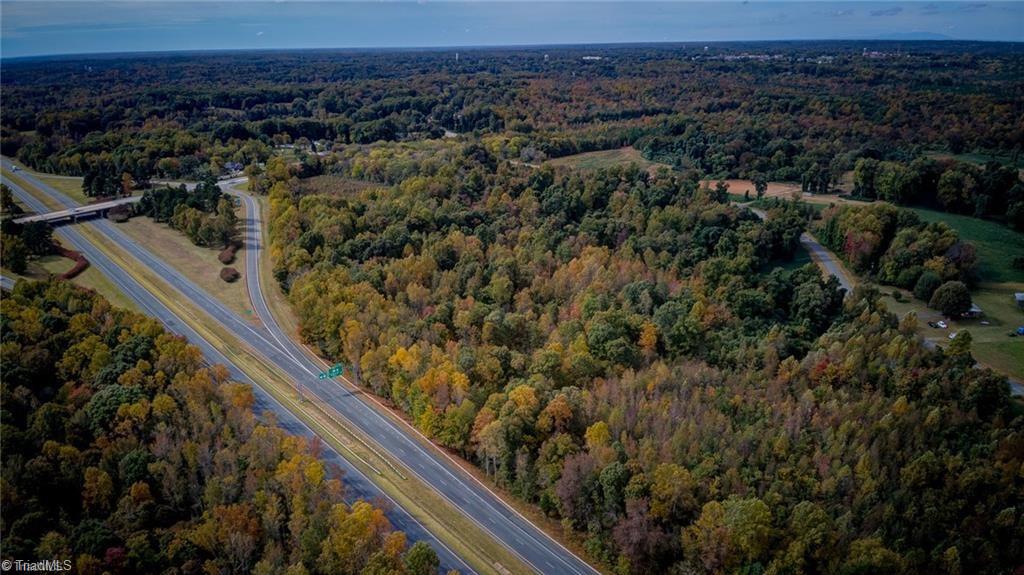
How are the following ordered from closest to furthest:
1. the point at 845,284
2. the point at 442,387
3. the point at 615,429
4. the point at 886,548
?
1. the point at 886,548
2. the point at 615,429
3. the point at 442,387
4. the point at 845,284

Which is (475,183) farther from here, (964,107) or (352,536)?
(964,107)

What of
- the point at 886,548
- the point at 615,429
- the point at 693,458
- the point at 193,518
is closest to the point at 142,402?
the point at 193,518

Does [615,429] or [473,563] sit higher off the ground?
[615,429]

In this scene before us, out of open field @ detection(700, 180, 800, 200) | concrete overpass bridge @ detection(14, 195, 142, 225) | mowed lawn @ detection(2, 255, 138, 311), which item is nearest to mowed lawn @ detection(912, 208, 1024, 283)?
open field @ detection(700, 180, 800, 200)

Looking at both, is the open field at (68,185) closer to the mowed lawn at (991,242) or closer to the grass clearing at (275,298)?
the grass clearing at (275,298)

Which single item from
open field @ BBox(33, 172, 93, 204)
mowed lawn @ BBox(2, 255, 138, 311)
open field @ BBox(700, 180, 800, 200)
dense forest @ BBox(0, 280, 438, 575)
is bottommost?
dense forest @ BBox(0, 280, 438, 575)

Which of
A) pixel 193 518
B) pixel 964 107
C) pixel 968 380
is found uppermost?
pixel 964 107

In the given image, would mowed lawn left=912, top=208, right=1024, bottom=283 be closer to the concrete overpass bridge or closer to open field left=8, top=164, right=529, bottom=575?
open field left=8, top=164, right=529, bottom=575

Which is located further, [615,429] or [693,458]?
[615,429]
